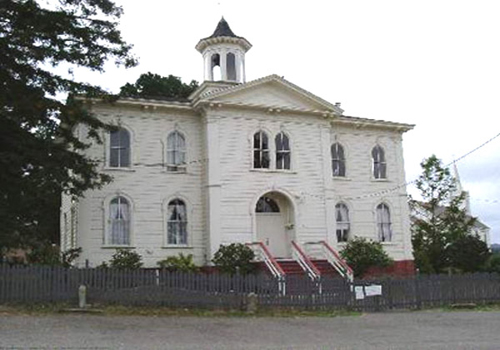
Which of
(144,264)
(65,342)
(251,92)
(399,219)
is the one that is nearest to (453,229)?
(399,219)

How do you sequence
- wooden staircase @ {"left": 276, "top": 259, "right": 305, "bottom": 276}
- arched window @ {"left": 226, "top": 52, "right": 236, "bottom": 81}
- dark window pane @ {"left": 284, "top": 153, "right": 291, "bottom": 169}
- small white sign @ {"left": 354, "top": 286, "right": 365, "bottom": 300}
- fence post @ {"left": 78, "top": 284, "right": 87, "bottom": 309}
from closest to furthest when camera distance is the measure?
fence post @ {"left": 78, "top": 284, "right": 87, "bottom": 309} < small white sign @ {"left": 354, "top": 286, "right": 365, "bottom": 300} < wooden staircase @ {"left": 276, "top": 259, "right": 305, "bottom": 276} < dark window pane @ {"left": 284, "top": 153, "right": 291, "bottom": 169} < arched window @ {"left": 226, "top": 52, "right": 236, "bottom": 81}

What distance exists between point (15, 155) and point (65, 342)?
9281mm

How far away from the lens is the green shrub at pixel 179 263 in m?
24.7

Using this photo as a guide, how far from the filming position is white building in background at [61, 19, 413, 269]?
2570 cm

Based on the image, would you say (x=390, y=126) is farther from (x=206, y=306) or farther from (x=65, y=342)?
(x=65, y=342)

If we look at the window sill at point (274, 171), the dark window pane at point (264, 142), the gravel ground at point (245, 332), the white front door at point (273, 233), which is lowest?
the gravel ground at point (245, 332)

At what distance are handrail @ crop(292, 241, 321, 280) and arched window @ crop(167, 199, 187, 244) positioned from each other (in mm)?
4883

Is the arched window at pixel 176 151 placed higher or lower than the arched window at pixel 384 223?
higher

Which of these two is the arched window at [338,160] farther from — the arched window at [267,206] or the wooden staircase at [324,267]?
the wooden staircase at [324,267]

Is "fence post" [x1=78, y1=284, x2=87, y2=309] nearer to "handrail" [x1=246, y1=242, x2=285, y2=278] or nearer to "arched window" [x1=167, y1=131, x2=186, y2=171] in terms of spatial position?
"handrail" [x1=246, y1=242, x2=285, y2=278]

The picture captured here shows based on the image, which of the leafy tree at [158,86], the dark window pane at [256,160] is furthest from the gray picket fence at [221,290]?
the leafy tree at [158,86]

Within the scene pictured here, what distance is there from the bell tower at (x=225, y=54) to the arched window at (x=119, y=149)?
7919 millimetres

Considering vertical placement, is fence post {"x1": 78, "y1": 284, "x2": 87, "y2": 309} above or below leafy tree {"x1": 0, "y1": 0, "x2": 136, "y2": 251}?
below

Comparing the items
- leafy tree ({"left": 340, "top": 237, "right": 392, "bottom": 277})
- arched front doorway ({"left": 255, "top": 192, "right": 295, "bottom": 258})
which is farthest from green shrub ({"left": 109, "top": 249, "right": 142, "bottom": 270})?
leafy tree ({"left": 340, "top": 237, "right": 392, "bottom": 277})
